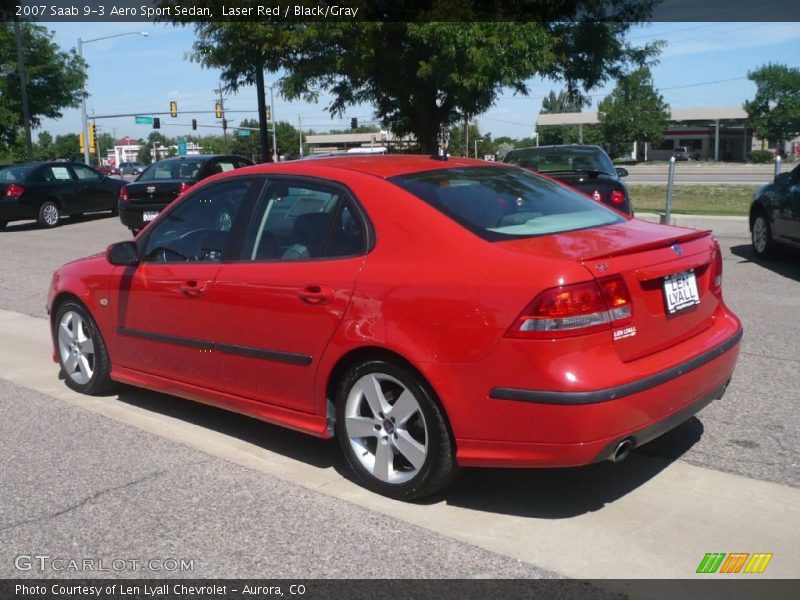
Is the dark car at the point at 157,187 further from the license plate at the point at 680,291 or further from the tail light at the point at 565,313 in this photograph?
the tail light at the point at 565,313

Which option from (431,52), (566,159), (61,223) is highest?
(431,52)

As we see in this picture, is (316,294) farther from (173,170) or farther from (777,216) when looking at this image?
(173,170)

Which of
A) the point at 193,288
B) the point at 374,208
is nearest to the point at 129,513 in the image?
the point at 193,288

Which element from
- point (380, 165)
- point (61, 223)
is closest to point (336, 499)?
point (380, 165)

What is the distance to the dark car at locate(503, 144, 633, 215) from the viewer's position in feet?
35.2

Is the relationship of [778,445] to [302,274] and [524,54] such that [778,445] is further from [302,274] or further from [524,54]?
[524,54]

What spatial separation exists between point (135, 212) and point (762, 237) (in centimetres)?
Answer: 1072

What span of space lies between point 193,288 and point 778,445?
333cm

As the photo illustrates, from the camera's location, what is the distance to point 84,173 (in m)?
21.2

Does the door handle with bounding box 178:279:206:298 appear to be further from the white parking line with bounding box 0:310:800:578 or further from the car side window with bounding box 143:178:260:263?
the white parking line with bounding box 0:310:800:578

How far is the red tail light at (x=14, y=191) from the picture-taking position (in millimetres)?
19391

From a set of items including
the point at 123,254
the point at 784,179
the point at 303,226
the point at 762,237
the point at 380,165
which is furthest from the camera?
the point at 762,237

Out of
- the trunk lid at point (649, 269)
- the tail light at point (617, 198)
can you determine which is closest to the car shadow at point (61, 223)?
the tail light at point (617, 198)

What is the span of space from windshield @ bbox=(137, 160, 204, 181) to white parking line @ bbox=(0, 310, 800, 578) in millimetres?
12544
